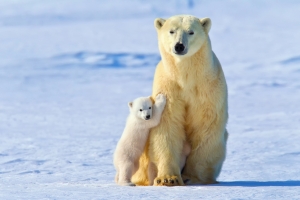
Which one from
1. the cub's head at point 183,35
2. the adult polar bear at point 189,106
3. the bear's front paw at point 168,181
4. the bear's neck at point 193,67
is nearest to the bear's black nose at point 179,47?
the cub's head at point 183,35

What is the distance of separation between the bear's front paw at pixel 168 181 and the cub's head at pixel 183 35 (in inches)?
33.8

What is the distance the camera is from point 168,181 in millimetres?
4484

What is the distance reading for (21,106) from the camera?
476 inches

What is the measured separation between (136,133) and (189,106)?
0.43 meters

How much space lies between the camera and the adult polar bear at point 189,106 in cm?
456

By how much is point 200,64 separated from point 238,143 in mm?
3861

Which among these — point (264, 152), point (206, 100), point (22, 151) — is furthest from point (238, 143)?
point (206, 100)

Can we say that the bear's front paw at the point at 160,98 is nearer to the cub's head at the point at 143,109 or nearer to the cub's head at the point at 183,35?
the cub's head at the point at 143,109

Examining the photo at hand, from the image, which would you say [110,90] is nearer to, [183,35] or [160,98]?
[160,98]

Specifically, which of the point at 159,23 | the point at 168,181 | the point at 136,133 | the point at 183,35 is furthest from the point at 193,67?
the point at 168,181

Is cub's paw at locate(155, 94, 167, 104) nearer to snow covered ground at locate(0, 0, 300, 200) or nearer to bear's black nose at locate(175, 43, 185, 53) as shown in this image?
bear's black nose at locate(175, 43, 185, 53)

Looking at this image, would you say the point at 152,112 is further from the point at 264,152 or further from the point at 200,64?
the point at 264,152

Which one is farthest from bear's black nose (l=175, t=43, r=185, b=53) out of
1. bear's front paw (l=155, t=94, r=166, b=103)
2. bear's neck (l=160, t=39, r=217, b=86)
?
bear's front paw (l=155, t=94, r=166, b=103)

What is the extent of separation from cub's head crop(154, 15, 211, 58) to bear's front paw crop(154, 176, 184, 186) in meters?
0.86
